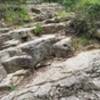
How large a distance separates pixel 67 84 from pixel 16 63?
1426 mm

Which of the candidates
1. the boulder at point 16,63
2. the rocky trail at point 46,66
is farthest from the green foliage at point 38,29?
the boulder at point 16,63

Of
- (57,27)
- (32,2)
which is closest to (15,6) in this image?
(32,2)

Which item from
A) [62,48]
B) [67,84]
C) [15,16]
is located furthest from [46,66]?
[15,16]

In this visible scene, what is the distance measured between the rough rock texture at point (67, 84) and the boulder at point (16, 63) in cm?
51

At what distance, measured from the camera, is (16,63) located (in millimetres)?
6094

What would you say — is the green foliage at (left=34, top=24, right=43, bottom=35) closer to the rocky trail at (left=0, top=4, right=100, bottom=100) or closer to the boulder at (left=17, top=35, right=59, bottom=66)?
the rocky trail at (left=0, top=4, right=100, bottom=100)

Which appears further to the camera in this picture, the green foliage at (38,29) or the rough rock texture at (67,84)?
the green foliage at (38,29)

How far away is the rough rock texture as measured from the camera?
4996mm

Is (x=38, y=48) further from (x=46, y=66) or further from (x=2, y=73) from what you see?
(x=2, y=73)

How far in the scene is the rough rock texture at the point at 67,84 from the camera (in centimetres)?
500

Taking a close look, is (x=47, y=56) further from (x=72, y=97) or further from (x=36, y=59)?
(x=72, y=97)

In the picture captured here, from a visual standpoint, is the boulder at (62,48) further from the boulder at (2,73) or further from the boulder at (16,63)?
the boulder at (2,73)

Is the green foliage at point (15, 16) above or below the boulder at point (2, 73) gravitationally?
above

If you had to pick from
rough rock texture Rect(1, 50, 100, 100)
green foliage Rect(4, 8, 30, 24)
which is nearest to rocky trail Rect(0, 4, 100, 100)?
rough rock texture Rect(1, 50, 100, 100)
